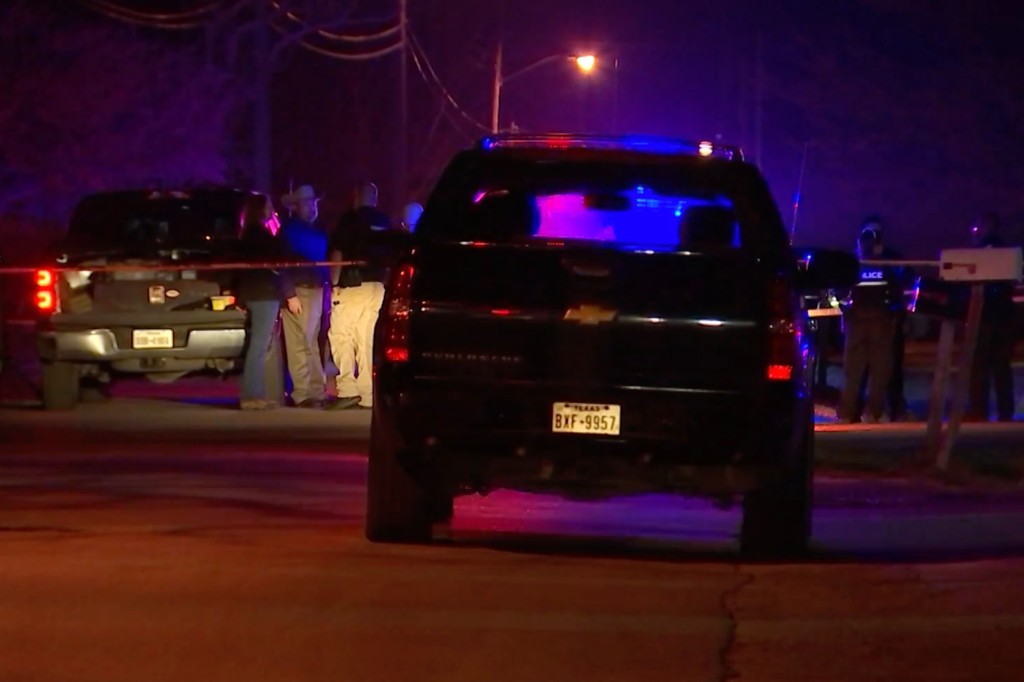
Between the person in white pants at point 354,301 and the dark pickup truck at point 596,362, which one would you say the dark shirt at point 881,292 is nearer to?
the person in white pants at point 354,301

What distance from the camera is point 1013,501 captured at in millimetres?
11859

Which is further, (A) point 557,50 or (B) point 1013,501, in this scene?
(A) point 557,50

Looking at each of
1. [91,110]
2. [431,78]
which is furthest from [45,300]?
[431,78]

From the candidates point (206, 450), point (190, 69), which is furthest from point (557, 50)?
point (206, 450)

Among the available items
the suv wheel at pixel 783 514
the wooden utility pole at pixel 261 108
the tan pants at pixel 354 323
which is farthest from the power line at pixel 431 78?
the suv wheel at pixel 783 514

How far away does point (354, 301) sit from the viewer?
1728 centimetres

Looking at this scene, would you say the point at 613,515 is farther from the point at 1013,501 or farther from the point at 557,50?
the point at 557,50

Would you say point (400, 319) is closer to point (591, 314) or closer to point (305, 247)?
point (591, 314)

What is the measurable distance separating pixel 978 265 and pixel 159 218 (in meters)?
7.57

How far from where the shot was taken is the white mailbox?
1234 centimetres

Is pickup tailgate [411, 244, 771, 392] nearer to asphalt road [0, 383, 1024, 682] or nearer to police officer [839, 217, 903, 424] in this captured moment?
asphalt road [0, 383, 1024, 682]

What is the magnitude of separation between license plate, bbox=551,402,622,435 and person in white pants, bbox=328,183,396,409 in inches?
330

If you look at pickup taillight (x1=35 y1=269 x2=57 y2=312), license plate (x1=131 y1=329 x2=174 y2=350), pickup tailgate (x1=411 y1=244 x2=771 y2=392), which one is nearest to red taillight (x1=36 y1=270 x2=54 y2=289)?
pickup taillight (x1=35 y1=269 x2=57 y2=312)

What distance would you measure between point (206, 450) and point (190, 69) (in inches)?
1004
